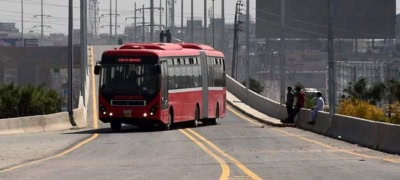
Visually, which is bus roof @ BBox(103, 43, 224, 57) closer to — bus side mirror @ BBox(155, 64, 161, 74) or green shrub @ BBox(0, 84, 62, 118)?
bus side mirror @ BBox(155, 64, 161, 74)

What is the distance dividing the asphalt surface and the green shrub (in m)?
19.1

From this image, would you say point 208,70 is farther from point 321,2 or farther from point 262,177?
point 321,2

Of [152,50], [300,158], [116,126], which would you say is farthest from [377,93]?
[300,158]

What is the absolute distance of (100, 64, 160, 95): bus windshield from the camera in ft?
114

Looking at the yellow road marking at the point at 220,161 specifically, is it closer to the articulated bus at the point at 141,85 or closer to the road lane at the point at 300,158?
the road lane at the point at 300,158

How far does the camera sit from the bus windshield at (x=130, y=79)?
3475 centimetres

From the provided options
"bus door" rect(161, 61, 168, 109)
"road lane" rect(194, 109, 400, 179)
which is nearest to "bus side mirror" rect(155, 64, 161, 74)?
"bus door" rect(161, 61, 168, 109)

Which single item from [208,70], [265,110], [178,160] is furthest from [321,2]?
[178,160]

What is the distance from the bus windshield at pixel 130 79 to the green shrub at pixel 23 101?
45.1 feet

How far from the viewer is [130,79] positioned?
35.0 metres

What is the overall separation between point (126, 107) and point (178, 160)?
15.4 metres

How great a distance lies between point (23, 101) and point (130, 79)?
15824 millimetres

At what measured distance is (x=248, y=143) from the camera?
26766 mm

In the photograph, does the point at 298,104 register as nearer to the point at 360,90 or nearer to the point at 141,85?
the point at 141,85
